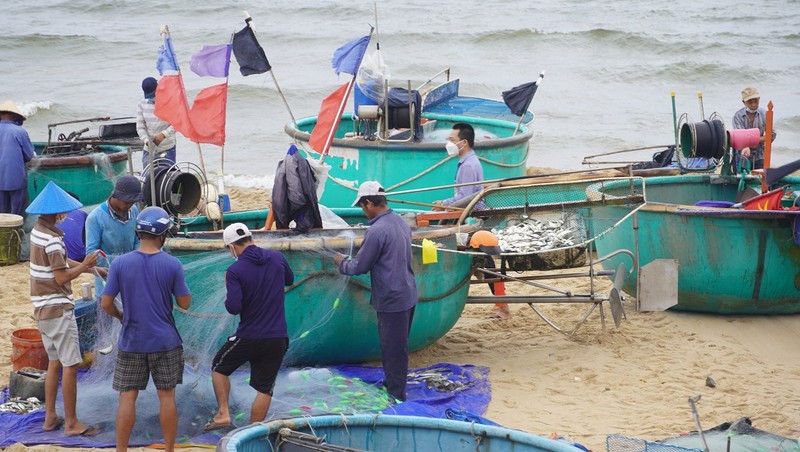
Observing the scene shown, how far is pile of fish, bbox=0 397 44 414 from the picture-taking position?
6.91 m

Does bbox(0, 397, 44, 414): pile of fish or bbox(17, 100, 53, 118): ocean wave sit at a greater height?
bbox(17, 100, 53, 118): ocean wave

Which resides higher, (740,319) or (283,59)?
(283,59)

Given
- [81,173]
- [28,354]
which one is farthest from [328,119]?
[81,173]

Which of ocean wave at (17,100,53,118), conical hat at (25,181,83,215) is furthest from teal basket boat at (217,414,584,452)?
ocean wave at (17,100,53,118)

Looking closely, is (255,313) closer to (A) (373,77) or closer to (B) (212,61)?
(B) (212,61)

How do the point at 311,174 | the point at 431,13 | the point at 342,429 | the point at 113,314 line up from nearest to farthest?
1. the point at 342,429
2. the point at 113,314
3. the point at 311,174
4. the point at 431,13

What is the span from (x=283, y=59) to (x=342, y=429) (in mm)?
27002

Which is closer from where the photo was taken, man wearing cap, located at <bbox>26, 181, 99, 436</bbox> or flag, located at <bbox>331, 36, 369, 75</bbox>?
man wearing cap, located at <bbox>26, 181, 99, 436</bbox>

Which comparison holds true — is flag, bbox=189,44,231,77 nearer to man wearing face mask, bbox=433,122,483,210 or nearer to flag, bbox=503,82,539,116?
man wearing face mask, bbox=433,122,483,210

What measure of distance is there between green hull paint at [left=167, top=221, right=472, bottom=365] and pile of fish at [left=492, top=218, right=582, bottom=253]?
38 centimetres

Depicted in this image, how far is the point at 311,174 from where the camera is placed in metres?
7.63

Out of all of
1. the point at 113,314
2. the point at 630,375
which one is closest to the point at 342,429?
the point at 113,314

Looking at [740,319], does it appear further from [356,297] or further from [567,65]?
[567,65]

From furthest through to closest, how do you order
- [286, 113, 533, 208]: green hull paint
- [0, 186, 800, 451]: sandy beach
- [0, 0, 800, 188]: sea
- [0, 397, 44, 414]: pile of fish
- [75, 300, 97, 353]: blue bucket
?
1. [0, 0, 800, 188]: sea
2. [286, 113, 533, 208]: green hull paint
3. [75, 300, 97, 353]: blue bucket
4. [0, 186, 800, 451]: sandy beach
5. [0, 397, 44, 414]: pile of fish
